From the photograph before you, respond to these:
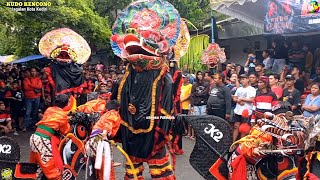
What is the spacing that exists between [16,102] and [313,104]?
707cm

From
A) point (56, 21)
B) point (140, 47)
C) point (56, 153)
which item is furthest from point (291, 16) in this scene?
point (56, 153)

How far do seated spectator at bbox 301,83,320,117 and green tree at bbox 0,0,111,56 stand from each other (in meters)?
4.88

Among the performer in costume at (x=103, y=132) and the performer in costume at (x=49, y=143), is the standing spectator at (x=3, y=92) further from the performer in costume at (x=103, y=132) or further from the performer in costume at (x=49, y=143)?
the performer in costume at (x=103, y=132)

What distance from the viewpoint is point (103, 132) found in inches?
160

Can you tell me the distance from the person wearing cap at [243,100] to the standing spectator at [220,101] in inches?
5.8

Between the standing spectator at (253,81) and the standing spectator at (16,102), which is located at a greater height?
the standing spectator at (253,81)

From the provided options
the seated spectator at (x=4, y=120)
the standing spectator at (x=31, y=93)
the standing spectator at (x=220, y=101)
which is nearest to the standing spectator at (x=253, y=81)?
the standing spectator at (x=220, y=101)

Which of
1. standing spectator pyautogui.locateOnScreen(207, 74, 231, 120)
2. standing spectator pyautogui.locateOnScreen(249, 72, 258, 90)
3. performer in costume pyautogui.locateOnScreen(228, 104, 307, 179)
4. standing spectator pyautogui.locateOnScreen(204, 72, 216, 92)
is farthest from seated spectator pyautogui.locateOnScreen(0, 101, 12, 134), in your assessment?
performer in costume pyautogui.locateOnScreen(228, 104, 307, 179)

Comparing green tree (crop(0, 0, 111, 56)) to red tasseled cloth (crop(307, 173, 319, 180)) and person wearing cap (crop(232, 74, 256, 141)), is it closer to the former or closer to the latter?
person wearing cap (crop(232, 74, 256, 141))

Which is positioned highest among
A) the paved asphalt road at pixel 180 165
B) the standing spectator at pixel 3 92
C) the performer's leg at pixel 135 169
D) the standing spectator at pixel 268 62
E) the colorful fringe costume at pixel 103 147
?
the standing spectator at pixel 268 62

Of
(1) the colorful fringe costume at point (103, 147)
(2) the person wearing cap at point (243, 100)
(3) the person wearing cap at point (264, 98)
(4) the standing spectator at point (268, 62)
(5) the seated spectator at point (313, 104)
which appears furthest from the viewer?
(4) the standing spectator at point (268, 62)

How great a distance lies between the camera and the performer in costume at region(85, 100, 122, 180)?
4.02 m

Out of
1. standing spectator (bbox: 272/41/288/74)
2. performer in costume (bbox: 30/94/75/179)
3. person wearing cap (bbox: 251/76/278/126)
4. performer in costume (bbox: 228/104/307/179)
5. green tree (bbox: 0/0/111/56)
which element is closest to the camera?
performer in costume (bbox: 228/104/307/179)

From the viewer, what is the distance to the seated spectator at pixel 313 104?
6.58 meters
